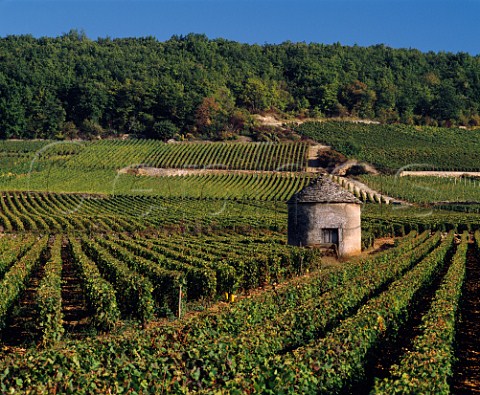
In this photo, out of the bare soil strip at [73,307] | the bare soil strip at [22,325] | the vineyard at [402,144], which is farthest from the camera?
the vineyard at [402,144]

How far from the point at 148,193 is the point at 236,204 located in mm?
11876

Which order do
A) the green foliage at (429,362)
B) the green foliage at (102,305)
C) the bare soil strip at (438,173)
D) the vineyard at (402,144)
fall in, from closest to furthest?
the green foliage at (429,362) → the green foliage at (102,305) → the bare soil strip at (438,173) → the vineyard at (402,144)

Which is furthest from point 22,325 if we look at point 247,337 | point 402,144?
point 402,144

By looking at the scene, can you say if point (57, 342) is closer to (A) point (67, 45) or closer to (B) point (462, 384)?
(B) point (462, 384)

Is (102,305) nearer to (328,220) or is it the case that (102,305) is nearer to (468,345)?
(468,345)

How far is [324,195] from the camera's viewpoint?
1551 inches

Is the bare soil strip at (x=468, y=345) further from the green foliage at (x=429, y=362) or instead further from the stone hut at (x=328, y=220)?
the stone hut at (x=328, y=220)

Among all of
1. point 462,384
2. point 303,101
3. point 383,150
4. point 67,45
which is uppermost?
point 67,45

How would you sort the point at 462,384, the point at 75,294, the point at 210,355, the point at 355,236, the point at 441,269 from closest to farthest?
the point at 210,355
the point at 462,384
the point at 75,294
the point at 441,269
the point at 355,236

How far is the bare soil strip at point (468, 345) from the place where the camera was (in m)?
14.5

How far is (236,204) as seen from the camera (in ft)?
246

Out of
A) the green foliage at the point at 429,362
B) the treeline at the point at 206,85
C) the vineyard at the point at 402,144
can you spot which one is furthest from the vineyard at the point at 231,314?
the treeline at the point at 206,85

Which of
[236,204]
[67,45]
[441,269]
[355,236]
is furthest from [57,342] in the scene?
[67,45]

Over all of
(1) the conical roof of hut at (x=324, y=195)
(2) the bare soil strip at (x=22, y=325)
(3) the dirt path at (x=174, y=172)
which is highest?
(3) the dirt path at (x=174, y=172)
